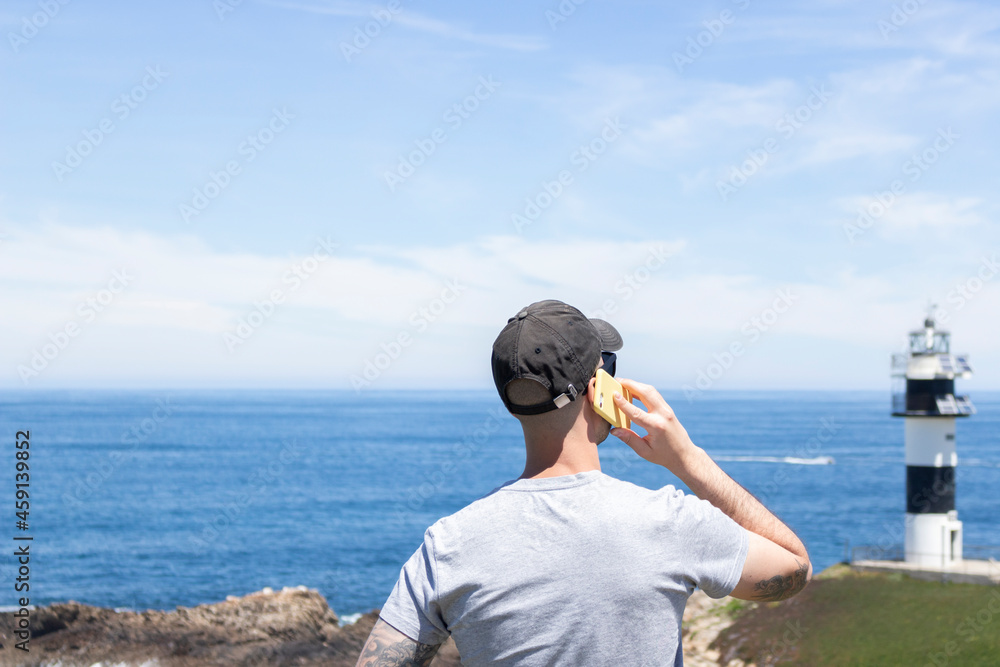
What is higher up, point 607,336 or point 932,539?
point 607,336

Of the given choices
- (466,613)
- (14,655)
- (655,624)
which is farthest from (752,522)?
(14,655)

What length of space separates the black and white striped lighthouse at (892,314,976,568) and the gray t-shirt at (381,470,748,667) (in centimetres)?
3063

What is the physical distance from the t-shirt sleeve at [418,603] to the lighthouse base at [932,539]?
102 feet

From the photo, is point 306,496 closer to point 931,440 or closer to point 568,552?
point 931,440

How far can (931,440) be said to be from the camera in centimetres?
3008

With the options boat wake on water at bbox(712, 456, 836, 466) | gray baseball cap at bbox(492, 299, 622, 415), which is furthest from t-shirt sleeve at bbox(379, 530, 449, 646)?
boat wake on water at bbox(712, 456, 836, 466)

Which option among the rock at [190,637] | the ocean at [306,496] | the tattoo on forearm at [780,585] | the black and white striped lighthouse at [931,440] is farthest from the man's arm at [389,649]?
the ocean at [306,496]

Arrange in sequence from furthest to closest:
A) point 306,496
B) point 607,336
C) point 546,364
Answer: point 306,496
point 607,336
point 546,364

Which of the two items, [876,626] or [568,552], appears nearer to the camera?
[568,552]

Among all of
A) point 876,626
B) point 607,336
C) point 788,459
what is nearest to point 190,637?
point 607,336

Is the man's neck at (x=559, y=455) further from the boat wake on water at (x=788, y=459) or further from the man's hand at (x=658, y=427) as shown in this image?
the boat wake on water at (x=788, y=459)

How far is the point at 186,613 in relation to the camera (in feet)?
59.0

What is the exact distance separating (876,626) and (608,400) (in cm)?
2386

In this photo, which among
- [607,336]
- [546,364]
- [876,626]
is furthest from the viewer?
[876,626]
